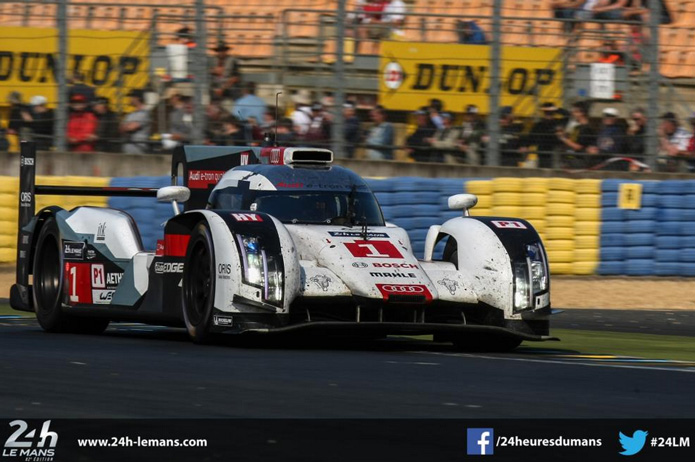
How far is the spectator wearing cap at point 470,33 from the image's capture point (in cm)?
1730

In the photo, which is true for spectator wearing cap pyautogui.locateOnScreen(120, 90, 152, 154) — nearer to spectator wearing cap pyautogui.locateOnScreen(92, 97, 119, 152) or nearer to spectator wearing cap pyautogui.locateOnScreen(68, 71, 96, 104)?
spectator wearing cap pyautogui.locateOnScreen(92, 97, 119, 152)

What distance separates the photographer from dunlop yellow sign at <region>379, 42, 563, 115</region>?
56.3ft

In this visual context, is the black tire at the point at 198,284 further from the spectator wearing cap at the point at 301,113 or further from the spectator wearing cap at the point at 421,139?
the spectator wearing cap at the point at 421,139

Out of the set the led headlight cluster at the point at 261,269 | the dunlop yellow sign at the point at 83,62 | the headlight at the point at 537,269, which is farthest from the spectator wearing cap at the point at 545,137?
the led headlight cluster at the point at 261,269

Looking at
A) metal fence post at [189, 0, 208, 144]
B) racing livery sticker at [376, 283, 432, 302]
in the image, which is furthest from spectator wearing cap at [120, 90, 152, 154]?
racing livery sticker at [376, 283, 432, 302]

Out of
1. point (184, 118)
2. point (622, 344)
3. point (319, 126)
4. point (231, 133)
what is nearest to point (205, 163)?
point (622, 344)

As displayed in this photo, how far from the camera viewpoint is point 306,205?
29.2 ft

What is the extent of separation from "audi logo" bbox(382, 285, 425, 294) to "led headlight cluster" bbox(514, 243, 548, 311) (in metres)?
0.71

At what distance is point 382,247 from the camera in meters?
8.30

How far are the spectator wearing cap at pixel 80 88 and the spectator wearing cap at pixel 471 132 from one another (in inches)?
183

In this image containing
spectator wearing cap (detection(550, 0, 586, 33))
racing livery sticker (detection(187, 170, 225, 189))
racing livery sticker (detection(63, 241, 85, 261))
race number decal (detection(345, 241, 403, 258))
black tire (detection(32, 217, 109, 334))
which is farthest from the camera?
spectator wearing cap (detection(550, 0, 586, 33))

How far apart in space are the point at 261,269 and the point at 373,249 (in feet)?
2.57
